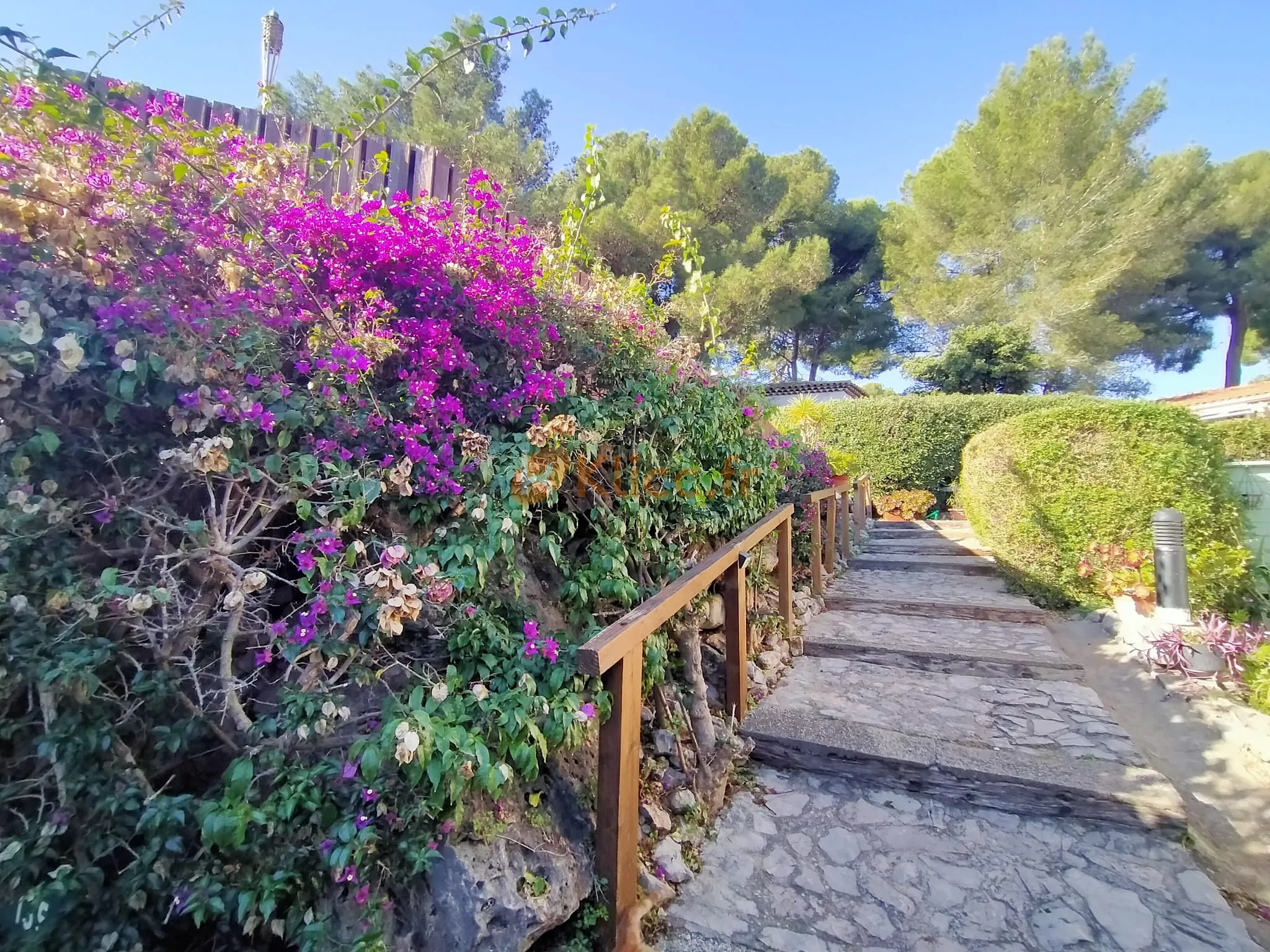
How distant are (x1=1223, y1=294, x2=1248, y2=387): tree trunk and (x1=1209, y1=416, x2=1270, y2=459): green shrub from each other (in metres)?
11.0

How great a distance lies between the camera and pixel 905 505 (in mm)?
8758

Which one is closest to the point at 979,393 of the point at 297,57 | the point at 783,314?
the point at 783,314

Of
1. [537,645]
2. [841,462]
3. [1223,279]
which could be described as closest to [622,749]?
[537,645]

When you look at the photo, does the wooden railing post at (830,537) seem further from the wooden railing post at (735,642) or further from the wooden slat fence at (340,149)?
the wooden slat fence at (340,149)

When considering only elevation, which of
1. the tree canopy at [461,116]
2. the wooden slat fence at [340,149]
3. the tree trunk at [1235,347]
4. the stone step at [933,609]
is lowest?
the stone step at [933,609]

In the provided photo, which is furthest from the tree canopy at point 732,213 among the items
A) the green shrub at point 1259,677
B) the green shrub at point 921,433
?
the green shrub at point 1259,677

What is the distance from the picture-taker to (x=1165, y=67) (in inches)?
459

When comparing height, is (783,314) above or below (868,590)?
above

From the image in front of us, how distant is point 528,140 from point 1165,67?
1404 centimetres

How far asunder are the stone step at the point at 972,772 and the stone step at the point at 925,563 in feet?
9.77

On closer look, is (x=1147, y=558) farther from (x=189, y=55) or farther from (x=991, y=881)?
(x=189, y=55)

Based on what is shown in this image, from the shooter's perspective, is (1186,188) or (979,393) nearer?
(979,393)

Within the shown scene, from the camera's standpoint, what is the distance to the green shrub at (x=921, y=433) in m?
9.30

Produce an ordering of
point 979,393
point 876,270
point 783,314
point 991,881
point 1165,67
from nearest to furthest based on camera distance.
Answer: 1. point 991,881
2. point 979,393
3. point 1165,67
4. point 783,314
5. point 876,270
